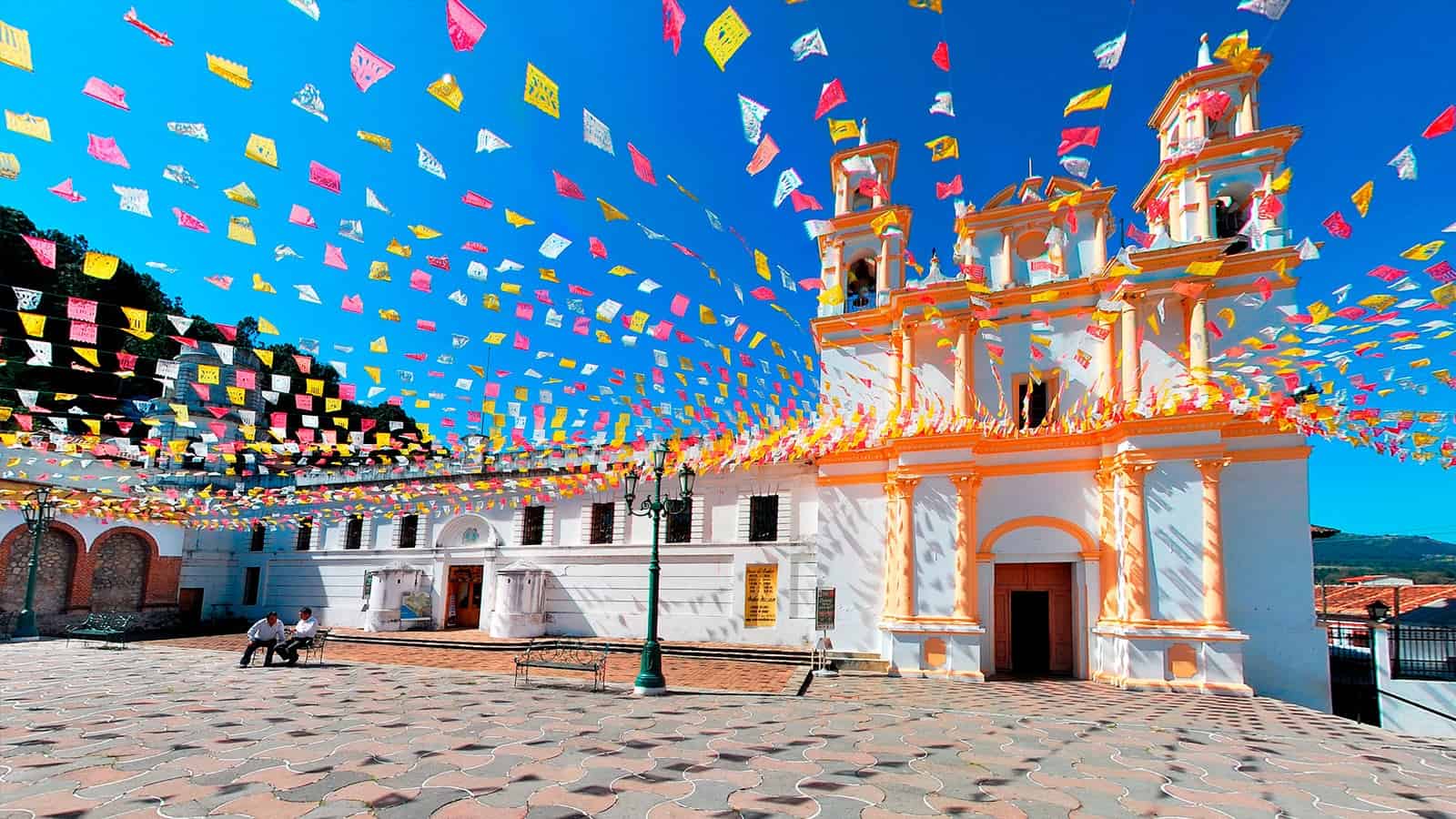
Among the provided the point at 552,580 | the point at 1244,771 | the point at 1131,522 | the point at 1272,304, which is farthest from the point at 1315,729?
the point at 552,580

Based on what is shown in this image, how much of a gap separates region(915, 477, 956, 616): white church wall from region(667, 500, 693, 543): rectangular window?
7.86 meters

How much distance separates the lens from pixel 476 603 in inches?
1009

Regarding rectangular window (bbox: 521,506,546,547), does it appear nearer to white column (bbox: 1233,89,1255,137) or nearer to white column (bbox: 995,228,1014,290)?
white column (bbox: 995,228,1014,290)

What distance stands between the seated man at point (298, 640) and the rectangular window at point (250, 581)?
16005 millimetres

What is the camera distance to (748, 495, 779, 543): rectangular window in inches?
848

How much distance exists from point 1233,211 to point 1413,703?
35.5 ft

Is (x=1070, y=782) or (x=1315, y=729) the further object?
(x=1315, y=729)

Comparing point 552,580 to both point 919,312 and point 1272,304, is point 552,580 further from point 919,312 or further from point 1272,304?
point 1272,304

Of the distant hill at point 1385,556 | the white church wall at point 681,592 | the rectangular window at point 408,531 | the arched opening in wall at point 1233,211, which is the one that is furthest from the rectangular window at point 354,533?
the distant hill at point 1385,556

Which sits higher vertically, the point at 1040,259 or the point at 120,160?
the point at 1040,259

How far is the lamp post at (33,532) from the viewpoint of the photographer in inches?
794

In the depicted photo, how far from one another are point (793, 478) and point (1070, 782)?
14.8m

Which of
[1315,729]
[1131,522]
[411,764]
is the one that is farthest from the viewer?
[1131,522]

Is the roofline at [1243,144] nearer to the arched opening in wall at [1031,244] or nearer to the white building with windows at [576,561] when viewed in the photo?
the arched opening in wall at [1031,244]
